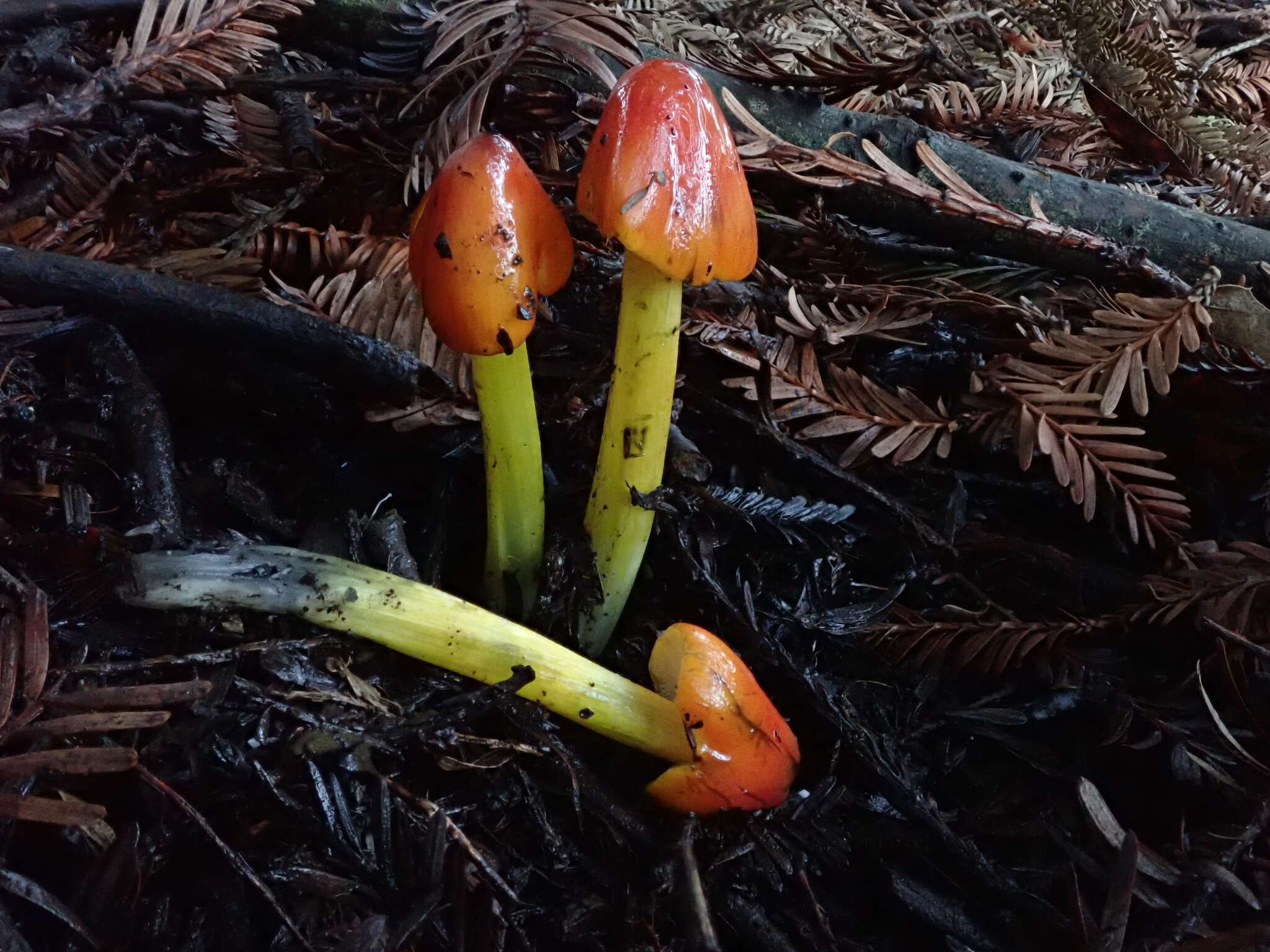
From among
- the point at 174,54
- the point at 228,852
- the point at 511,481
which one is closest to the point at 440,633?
the point at 511,481

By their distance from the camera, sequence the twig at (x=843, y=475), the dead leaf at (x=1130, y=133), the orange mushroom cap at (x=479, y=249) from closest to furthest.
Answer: the orange mushroom cap at (x=479, y=249)
the twig at (x=843, y=475)
the dead leaf at (x=1130, y=133)

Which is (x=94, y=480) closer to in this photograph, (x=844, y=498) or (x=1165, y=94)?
(x=844, y=498)

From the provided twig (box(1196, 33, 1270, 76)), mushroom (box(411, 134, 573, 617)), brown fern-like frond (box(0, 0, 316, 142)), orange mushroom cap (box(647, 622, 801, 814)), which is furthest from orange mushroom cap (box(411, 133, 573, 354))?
twig (box(1196, 33, 1270, 76))

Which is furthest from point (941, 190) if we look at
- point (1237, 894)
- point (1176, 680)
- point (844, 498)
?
point (1237, 894)

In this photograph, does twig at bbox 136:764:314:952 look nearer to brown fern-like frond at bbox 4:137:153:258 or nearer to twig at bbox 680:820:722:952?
twig at bbox 680:820:722:952

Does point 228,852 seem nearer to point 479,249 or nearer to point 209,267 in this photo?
point 479,249

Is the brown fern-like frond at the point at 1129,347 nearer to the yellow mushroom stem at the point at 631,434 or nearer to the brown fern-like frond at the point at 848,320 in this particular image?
the brown fern-like frond at the point at 848,320

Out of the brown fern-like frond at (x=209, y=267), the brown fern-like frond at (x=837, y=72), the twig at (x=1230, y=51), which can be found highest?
the twig at (x=1230, y=51)

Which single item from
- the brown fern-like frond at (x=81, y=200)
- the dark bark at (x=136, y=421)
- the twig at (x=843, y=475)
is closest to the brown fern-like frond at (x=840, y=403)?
the twig at (x=843, y=475)
